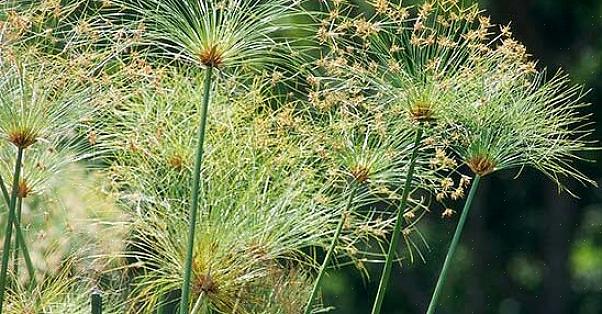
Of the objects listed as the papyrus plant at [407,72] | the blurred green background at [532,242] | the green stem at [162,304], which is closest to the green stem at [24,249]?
the green stem at [162,304]

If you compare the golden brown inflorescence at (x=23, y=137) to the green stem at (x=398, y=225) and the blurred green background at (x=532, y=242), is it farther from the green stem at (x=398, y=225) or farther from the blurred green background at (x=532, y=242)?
the blurred green background at (x=532, y=242)

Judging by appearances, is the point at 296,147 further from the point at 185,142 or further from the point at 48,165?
the point at 48,165

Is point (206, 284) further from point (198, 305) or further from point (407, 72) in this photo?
point (407, 72)

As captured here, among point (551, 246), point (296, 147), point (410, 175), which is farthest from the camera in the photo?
point (551, 246)

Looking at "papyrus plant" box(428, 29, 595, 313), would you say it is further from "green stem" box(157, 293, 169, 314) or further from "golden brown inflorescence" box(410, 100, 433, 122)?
"green stem" box(157, 293, 169, 314)

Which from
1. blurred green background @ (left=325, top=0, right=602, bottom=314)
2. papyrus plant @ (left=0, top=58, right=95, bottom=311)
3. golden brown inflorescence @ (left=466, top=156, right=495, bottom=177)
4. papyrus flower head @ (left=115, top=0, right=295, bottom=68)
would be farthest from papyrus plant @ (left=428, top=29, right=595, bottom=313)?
blurred green background @ (left=325, top=0, right=602, bottom=314)

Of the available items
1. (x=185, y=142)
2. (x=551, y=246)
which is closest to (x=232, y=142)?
(x=185, y=142)
